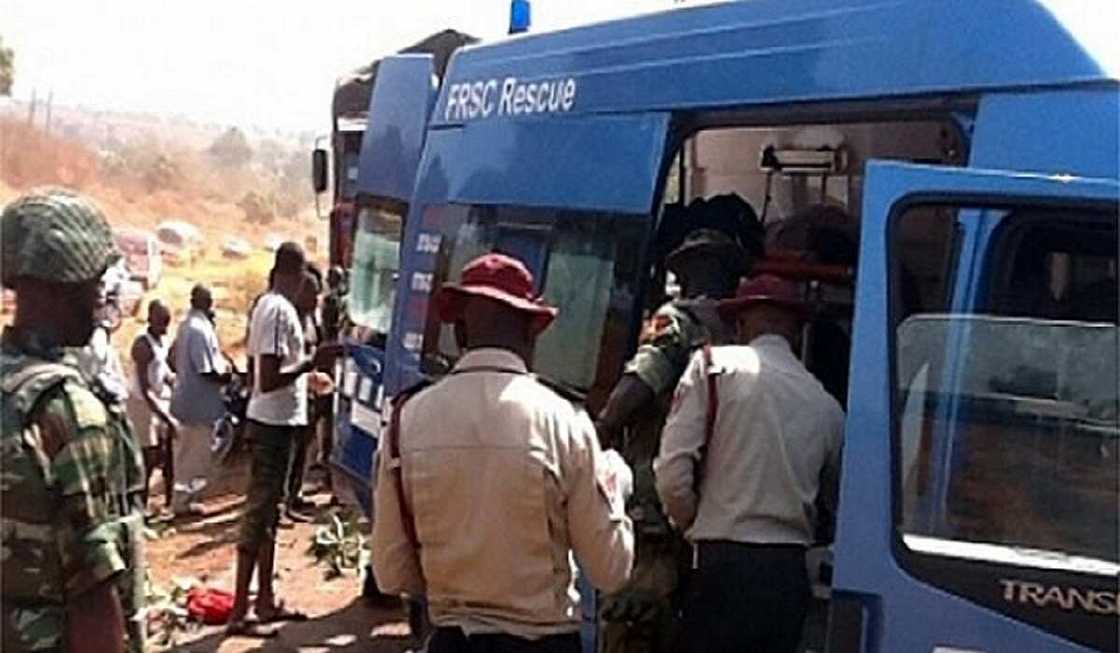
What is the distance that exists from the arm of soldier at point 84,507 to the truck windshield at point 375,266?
17.3 ft

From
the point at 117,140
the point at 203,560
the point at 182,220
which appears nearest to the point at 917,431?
the point at 203,560

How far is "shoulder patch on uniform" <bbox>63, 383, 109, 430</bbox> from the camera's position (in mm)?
3021

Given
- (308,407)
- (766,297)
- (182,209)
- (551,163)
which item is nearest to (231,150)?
(182,209)

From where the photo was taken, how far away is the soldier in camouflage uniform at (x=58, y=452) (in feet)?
9.86

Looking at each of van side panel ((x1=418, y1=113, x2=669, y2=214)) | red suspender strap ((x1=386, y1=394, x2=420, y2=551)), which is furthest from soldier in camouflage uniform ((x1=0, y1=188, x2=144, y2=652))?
van side panel ((x1=418, y1=113, x2=669, y2=214))

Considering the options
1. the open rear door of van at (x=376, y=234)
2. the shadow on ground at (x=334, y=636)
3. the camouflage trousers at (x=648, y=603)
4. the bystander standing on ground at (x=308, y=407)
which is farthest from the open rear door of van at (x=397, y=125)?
the camouflage trousers at (x=648, y=603)

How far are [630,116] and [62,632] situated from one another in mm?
2889

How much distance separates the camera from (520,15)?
24.0 feet

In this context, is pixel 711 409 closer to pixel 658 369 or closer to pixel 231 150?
pixel 658 369

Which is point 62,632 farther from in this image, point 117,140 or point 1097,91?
point 117,140

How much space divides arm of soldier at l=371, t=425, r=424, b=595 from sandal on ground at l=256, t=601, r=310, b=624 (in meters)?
4.30

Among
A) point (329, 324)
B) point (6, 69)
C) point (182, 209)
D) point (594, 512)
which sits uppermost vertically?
point (6, 69)

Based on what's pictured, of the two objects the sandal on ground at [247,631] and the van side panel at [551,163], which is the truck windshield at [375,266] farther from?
the sandal on ground at [247,631]

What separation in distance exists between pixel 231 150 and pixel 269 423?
80518 millimetres
